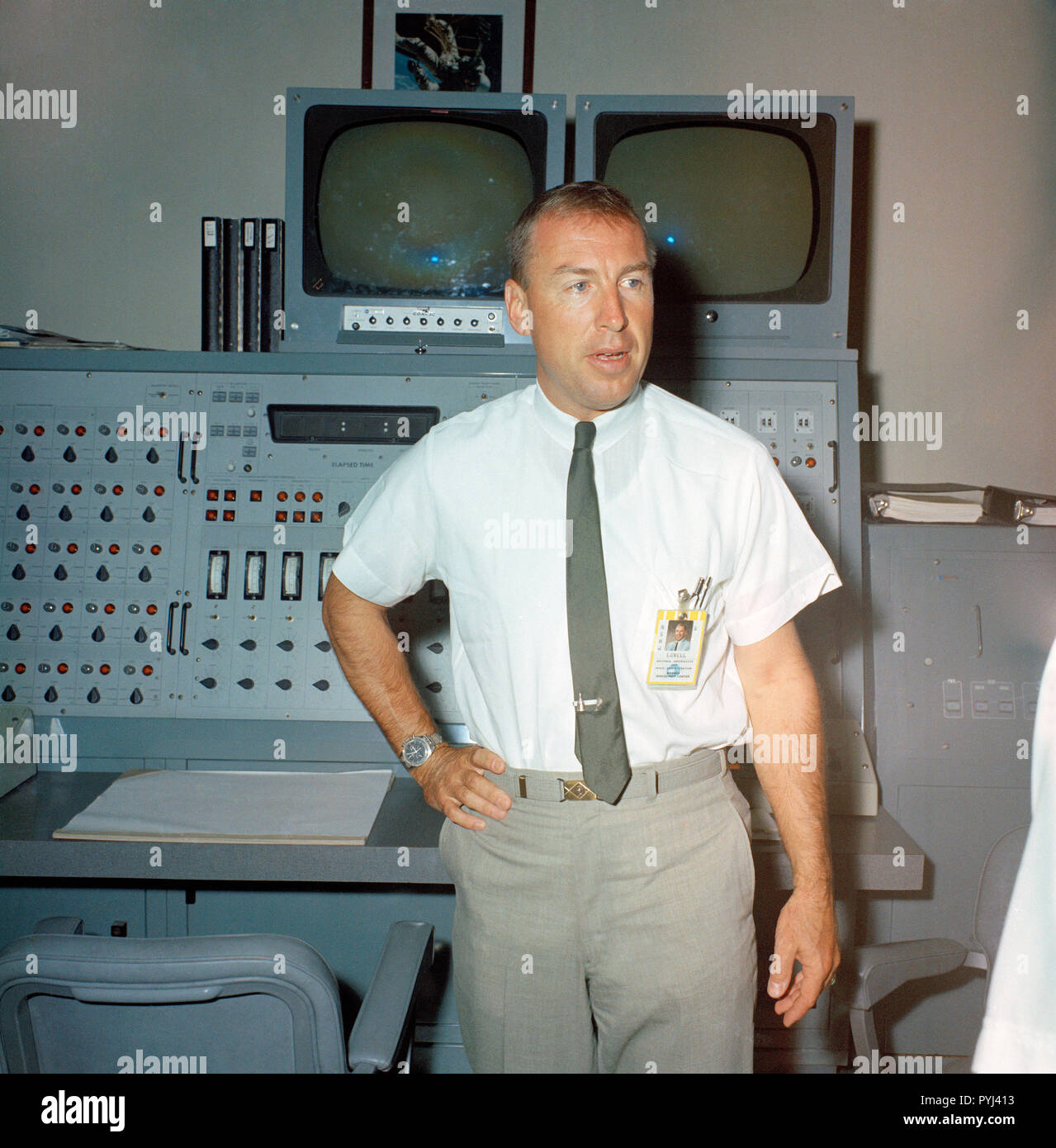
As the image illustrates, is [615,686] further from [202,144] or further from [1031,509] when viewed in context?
[202,144]

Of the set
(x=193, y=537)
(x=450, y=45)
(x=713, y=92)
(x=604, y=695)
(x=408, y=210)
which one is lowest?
(x=604, y=695)

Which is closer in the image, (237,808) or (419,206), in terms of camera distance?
(237,808)

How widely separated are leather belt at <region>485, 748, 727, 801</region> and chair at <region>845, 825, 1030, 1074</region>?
58 cm

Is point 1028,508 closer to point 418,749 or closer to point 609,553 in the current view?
point 609,553

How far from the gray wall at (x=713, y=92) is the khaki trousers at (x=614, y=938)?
1.77m

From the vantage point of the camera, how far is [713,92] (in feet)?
8.34

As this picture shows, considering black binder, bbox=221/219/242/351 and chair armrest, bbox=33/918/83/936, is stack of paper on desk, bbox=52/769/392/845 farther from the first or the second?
black binder, bbox=221/219/242/351

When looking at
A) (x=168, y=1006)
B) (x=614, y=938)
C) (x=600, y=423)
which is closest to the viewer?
(x=168, y=1006)

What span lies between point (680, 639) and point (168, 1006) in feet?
2.44

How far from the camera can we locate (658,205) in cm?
189

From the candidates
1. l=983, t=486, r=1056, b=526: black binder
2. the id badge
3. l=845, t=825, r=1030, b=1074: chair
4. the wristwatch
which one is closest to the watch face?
the wristwatch

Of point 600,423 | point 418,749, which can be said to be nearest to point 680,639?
point 600,423
